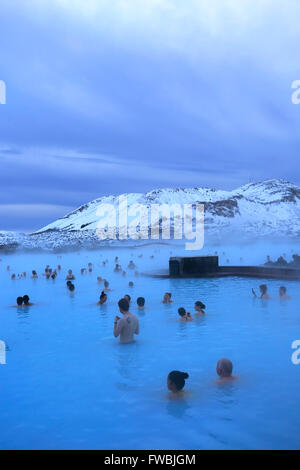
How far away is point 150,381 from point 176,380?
3.35 ft

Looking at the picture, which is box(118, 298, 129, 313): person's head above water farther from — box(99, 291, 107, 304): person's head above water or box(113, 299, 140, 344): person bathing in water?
box(99, 291, 107, 304): person's head above water

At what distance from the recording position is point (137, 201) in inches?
6629

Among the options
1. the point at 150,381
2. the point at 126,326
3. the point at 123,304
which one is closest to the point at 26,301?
the point at 126,326

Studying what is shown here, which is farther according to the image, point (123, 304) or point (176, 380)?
point (123, 304)

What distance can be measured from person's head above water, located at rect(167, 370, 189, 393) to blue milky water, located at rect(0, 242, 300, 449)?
18 cm

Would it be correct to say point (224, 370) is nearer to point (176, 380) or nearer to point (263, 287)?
point (176, 380)

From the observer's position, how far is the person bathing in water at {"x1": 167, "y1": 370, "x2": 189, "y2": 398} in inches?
225

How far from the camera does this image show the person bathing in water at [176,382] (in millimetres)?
5711

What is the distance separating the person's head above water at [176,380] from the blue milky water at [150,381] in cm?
18

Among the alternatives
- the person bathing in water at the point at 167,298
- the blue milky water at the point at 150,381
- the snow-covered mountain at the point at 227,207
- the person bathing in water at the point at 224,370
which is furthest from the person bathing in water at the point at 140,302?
the snow-covered mountain at the point at 227,207

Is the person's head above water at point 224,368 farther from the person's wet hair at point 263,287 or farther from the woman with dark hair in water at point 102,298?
the woman with dark hair in water at point 102,298

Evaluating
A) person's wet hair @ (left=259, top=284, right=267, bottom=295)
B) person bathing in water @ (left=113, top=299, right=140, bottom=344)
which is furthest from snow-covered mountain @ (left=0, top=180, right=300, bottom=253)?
person bathing in water @ (left=113, top=299, right=140, bottom=344)

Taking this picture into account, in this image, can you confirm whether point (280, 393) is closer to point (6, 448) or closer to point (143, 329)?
point (6, 448)

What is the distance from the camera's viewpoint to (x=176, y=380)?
5.71m
